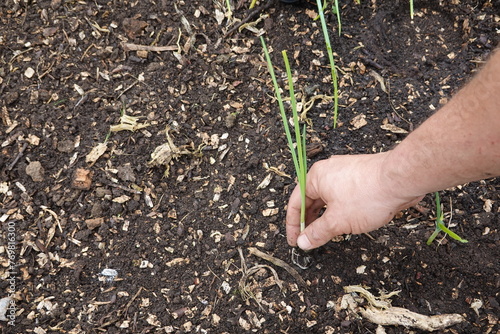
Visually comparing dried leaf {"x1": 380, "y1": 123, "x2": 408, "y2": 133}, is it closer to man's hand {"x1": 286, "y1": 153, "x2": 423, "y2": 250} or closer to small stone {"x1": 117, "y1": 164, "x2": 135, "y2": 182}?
man's hand {"x1": 286, "y1": 153, "x2": 423, "y2": 250}

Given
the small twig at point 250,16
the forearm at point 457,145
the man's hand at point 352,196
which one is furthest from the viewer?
the small twig at point 250,16

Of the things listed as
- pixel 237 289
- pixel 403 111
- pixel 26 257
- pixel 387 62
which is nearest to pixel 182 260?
pixel 237 289

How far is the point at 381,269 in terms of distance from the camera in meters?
1.36

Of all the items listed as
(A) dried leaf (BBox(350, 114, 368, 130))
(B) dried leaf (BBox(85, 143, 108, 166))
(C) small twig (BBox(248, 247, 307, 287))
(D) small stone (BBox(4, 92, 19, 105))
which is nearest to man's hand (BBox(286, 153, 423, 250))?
(C) small twig (BBox(248, 247, 307, 287))

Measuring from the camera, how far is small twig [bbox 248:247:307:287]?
1354 mm

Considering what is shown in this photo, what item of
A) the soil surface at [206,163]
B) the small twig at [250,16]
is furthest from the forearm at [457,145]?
the small twig at [250,16]

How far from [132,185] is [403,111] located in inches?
36.4

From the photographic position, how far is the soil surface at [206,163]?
134 centimetres

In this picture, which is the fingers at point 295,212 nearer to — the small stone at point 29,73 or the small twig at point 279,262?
the small twig at point 279,262

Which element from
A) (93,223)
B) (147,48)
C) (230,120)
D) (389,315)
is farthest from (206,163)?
(389,315)

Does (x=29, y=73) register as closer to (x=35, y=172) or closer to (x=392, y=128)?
(x=35, y=172)

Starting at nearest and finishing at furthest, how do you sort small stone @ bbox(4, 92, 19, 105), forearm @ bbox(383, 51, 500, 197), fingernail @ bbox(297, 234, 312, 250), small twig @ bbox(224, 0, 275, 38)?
forearm @ bbox(383, 51, 500, 197) → fingernail @ bbox(297, 234, 312, 250) → small stone @ bbox(4, 92, 19, 105) → small twig @ bbox(224, 0, 275, 38)

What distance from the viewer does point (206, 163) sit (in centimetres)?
152

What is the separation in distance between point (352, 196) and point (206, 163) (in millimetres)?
559
